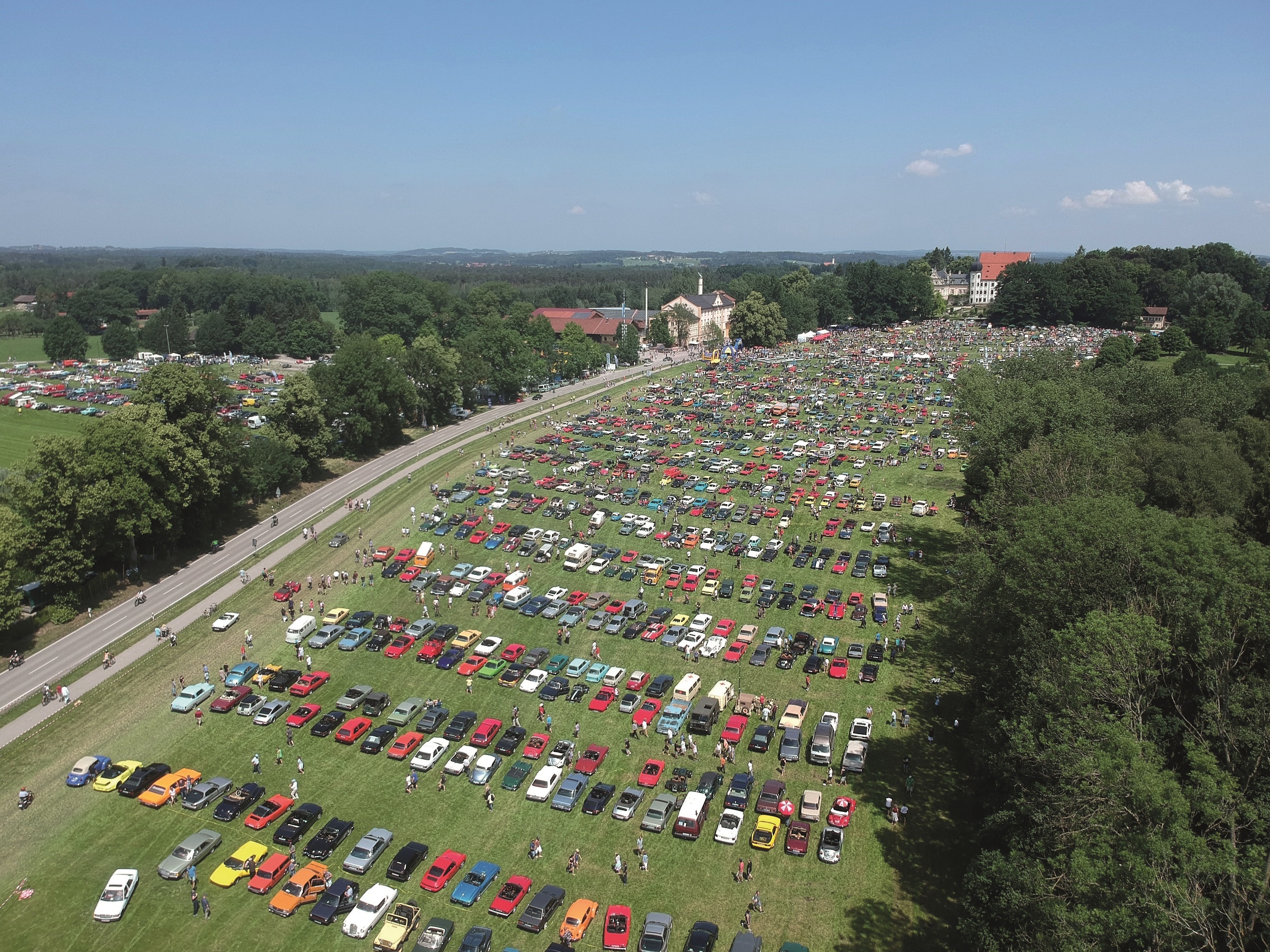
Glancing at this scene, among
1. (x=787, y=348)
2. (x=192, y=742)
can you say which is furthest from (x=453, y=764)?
(x=787, y=348)

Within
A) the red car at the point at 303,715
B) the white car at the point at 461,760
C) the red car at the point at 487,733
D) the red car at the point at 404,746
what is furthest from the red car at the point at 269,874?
the red car at the point at 303,715

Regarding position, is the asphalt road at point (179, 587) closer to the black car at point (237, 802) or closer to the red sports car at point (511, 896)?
the black car at point (237, 802)

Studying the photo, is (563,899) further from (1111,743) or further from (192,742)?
(192,742)

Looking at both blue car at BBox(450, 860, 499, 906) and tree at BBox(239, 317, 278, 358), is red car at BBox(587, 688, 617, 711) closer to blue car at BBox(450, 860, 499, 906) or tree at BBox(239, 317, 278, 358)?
blue car at BBox(450, 860, 499, 906)

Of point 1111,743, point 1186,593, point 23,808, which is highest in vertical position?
point 1186,593

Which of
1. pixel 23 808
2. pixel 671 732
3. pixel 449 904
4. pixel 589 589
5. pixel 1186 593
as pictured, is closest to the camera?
pixel 1186 593

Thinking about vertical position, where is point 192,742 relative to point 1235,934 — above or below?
below

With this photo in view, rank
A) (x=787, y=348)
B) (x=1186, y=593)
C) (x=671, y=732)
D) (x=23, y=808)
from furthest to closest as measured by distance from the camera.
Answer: (x=787, y=348) → (x=671, y=732) → (x=23, y=808) → (x=1186, y=593)
